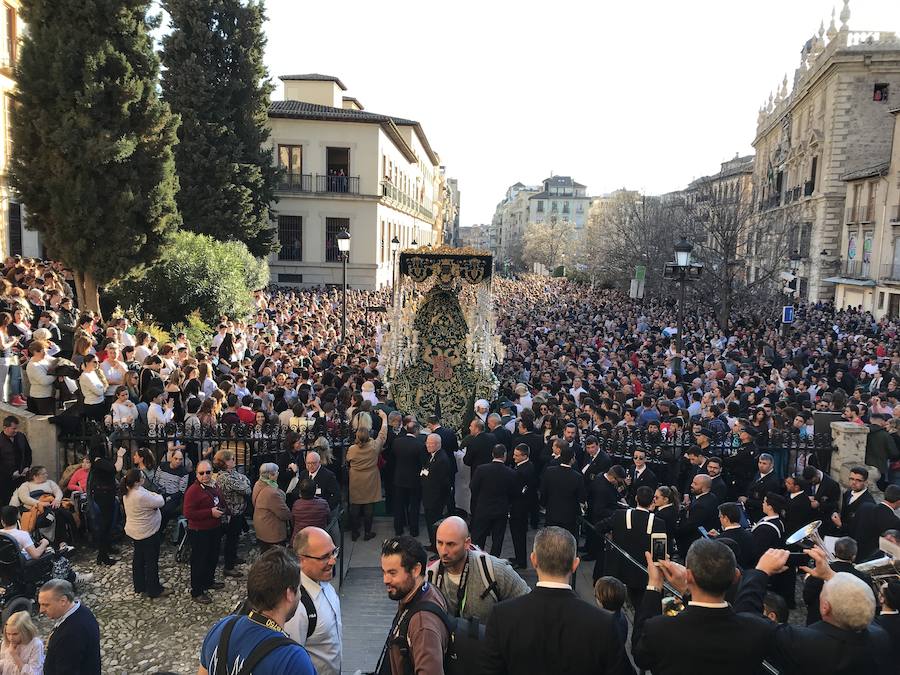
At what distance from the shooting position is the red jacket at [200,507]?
6555mm

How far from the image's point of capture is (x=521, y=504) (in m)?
7.58

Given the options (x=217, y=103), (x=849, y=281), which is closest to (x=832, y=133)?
(x=849, y=281)

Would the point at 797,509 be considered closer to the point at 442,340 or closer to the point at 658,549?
the point at 658,549

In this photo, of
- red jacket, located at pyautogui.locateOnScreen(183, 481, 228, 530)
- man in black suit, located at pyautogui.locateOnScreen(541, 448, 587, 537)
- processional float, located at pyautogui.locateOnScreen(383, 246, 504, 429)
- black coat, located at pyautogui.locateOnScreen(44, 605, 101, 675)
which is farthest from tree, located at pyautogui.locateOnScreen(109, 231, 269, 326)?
black coat, located at pyautogui.locateOnScreen(44, 605, 101, 675)

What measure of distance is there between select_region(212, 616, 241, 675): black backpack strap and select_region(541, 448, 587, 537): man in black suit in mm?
4825

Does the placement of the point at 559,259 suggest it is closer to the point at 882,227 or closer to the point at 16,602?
the point at 882,227

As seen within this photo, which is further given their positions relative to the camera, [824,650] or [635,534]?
[635,534]

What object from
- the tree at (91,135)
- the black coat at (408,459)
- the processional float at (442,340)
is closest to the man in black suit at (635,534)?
the black coat at (408,459)

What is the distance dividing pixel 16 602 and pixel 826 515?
7.27 metres

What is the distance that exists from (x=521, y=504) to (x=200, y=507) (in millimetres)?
3350

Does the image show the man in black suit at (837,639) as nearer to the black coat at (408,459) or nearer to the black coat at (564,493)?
the black coat at (564,493)

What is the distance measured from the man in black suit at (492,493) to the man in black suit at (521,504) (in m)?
0.25

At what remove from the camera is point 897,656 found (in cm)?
385

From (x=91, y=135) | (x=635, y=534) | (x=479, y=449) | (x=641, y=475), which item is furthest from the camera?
(x=91, y=135)
